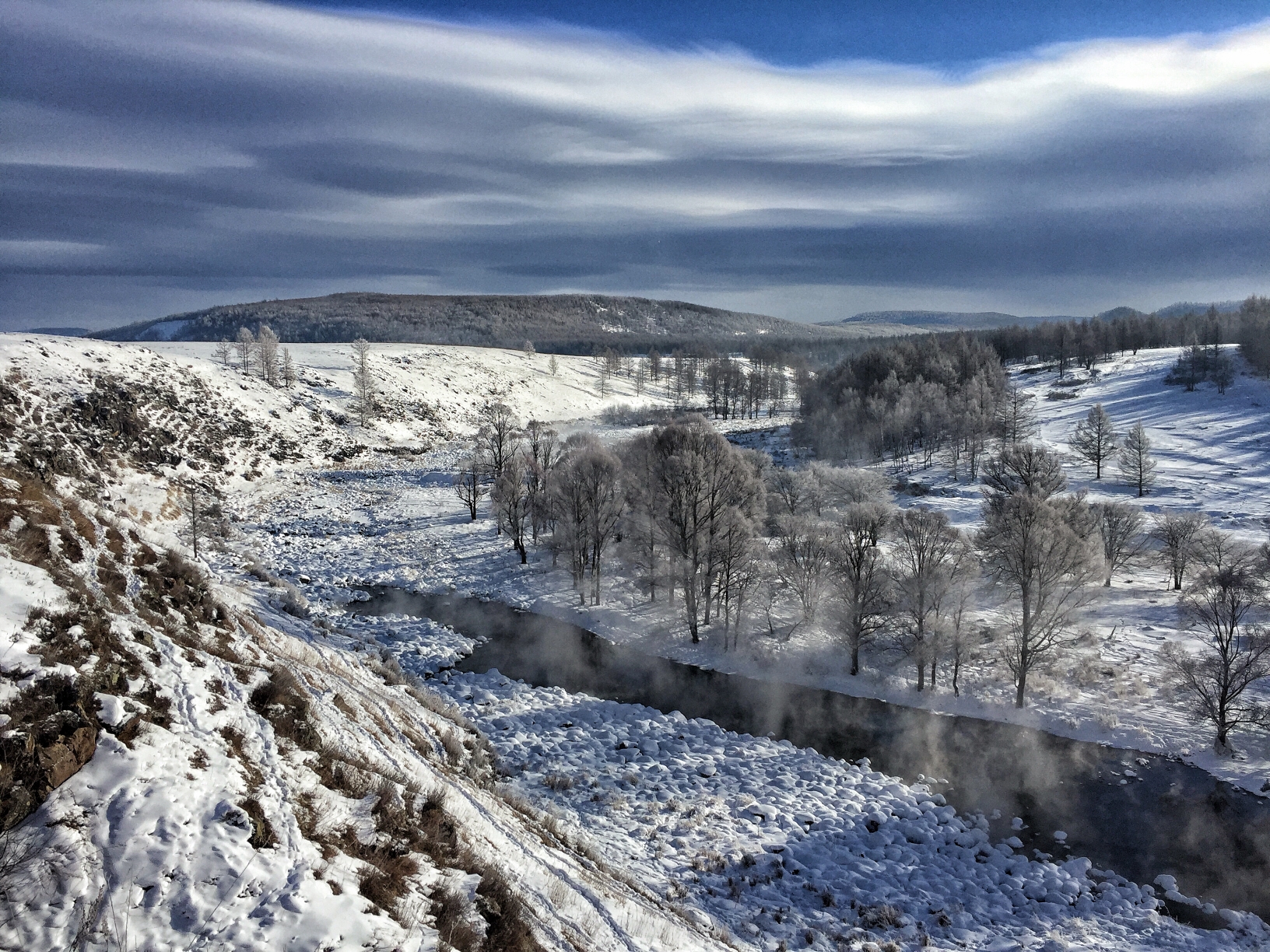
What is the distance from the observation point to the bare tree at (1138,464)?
57094mm

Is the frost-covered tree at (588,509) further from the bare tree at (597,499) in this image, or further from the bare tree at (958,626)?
the bare tree at (958,626)

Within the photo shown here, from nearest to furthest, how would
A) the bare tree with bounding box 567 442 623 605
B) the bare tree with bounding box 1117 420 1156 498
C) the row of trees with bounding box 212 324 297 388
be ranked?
the bare tree with bounding box 567 442 623 605 → the bare tree with bounding box 1117 420 1156 498 → the row of trees with bounding box 212 324 297 388

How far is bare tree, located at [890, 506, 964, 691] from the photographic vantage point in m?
28.5

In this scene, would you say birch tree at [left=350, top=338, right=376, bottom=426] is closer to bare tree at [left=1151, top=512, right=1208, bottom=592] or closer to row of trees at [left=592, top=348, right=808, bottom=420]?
row of trees at [left=592, top=348, right=808, bottom=420]

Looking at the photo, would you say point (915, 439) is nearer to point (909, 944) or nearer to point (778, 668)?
point (778, 668)

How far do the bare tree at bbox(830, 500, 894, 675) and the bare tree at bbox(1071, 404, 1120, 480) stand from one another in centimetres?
4458

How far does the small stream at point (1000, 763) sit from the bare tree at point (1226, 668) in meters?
2.72

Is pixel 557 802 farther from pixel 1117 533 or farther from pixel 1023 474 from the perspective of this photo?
pixel 1023 474

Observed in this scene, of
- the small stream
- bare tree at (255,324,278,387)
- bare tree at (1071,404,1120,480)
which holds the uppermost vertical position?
bare tree at (255,324,278,387)

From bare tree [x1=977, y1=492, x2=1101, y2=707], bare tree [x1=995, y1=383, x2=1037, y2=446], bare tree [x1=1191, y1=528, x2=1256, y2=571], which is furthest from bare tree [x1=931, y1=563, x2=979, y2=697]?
bare tree [x1=995, y1=383, x2=1037, y2=446]

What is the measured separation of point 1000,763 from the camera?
2289 centimetres

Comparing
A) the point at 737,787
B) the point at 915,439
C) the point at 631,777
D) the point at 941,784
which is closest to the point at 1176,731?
the point at 941,784

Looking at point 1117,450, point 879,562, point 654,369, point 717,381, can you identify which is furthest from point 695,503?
point 654,369

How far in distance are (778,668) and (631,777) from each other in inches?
506
